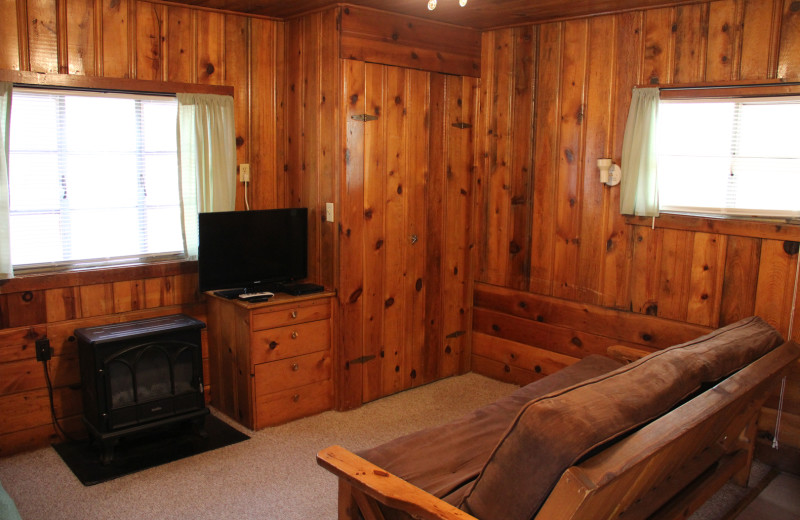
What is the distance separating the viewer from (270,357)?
12.8 feet

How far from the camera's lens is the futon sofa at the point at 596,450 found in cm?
171

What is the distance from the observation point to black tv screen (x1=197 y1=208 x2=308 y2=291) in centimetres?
383

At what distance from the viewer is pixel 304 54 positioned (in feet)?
13.5

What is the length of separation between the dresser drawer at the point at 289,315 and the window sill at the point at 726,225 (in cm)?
193

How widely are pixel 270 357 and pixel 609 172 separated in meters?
2.31

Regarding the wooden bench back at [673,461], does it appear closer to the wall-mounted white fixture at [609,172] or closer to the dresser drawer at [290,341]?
the wall-mounted white fixture at [609,172]

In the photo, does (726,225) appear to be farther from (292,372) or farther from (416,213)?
(292,372)

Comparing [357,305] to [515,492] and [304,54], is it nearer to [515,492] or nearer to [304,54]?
[304,54]

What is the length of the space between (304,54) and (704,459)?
3112 millimetres

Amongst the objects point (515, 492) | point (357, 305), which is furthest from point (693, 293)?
point (515, 492)

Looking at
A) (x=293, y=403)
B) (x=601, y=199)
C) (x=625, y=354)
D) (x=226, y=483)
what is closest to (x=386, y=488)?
(x=226, y=483)

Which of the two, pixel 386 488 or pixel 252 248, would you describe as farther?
pixel 252 248

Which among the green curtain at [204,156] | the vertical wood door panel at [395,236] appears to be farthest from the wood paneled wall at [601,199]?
the green curtain at [204,156]

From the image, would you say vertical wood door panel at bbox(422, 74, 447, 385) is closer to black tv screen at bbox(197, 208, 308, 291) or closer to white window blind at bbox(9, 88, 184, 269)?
black tv screen at bbox(197, 208, 308, 291)
